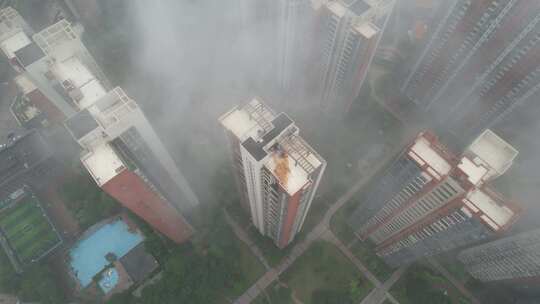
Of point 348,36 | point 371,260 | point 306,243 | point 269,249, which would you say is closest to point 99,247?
point 269,249

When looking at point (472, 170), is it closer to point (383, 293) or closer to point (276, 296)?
point (383, 293)

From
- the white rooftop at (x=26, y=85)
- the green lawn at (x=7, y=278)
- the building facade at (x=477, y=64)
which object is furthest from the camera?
the white rooftop at (x=26, y=85)

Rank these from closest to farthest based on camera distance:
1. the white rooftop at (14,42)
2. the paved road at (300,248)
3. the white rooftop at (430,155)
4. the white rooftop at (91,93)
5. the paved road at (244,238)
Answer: the white rooftop at (430,155), the white rooftop at (91,93), the white rooftop at (14,42), the paved road at (300,248), the paved road at (244,238)

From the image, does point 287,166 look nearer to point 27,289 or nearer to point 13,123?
point 27,289

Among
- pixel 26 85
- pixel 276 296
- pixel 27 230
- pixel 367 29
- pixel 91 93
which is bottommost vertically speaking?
pixel 276 296

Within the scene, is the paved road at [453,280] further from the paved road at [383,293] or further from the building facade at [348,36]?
the building facade at [348,36]

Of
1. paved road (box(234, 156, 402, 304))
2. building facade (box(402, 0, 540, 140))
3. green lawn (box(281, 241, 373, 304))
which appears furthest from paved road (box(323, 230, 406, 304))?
building facade (box(402, 0, 540, 140))

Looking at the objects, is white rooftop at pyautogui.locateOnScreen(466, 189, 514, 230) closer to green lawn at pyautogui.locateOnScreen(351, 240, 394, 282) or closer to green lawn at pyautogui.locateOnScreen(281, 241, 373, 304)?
green lawn at pyautogui.locateOnScreen(351, 240, 394, 282)

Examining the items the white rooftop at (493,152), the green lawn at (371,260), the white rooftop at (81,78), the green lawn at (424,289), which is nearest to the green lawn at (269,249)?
the green lawn at (371,260)
